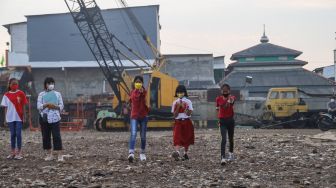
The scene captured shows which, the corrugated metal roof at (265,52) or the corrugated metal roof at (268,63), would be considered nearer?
the corrugated metal roof at (268,63)

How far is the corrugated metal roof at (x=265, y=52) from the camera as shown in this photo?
5756cm

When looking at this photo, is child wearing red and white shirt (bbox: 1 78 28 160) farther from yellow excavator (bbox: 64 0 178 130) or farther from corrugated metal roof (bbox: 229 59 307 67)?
corrugated metal roof (bbox: 229 59 307 67)

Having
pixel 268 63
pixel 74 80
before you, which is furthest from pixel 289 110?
pixel 74 80

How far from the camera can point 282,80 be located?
52094mm

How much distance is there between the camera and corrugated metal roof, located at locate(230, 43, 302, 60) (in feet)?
189

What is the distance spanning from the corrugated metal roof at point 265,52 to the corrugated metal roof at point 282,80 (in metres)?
2.90

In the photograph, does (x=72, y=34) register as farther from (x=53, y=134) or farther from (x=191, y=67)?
(x=53, y=134)

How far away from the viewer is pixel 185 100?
1130 cm

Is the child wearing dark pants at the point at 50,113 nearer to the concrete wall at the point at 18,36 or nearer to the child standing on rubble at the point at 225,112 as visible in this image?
the child standing on rubble at the point at 225,112

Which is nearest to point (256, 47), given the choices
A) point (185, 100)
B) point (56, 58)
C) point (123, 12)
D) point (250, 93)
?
point (250, 93)

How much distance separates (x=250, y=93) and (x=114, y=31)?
15518mm

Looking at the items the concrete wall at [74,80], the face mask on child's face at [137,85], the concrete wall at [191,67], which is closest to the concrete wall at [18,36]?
Answer: the concrete wall at [74,80]

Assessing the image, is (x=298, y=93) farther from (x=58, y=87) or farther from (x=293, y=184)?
(x=58, y=87)

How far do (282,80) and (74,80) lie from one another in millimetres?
20952
